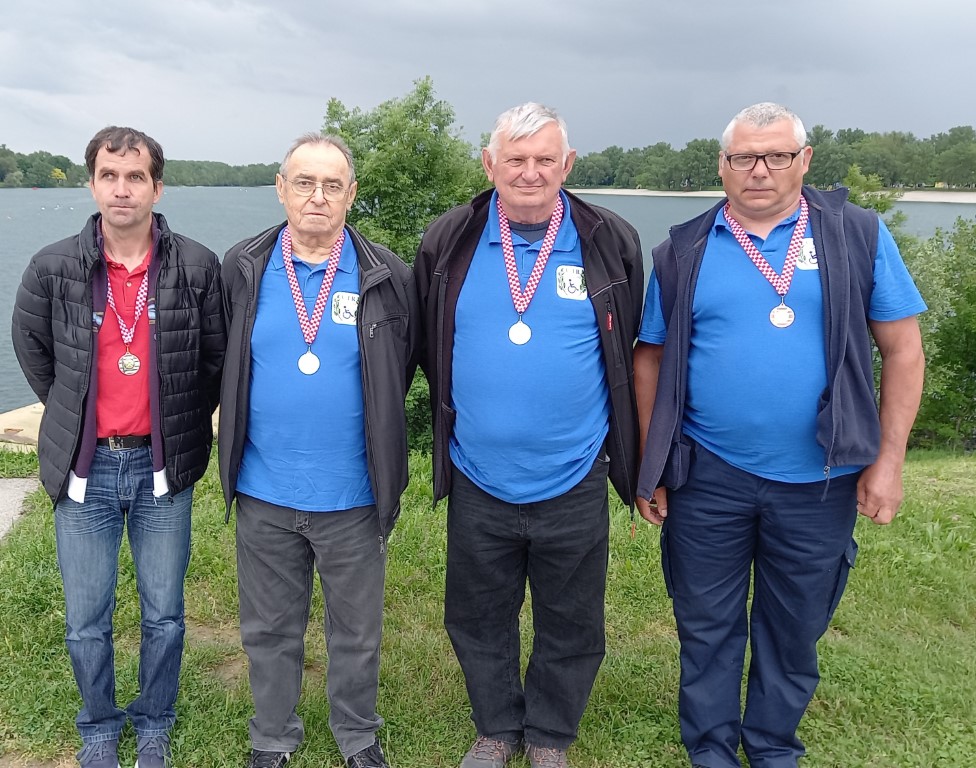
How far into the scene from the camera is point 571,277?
280 centimetres

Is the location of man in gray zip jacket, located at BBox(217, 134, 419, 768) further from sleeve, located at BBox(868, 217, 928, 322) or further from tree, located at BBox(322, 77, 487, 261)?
tree, located at BBox(322, 77, 487, 261)

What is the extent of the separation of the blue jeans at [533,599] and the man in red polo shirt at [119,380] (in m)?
1.08

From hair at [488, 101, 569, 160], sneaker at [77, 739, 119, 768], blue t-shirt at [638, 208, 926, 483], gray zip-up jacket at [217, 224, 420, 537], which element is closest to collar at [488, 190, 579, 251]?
hair at [488, 101, 569, 160]

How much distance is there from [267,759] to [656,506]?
186 centimetres

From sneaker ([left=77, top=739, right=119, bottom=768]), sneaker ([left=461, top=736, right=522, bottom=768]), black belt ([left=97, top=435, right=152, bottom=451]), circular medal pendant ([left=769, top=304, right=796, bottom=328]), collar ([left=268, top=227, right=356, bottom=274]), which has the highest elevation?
collar ([left=268, top=227, right=356, bottom=274])

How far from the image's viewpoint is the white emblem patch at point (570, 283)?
110 inches

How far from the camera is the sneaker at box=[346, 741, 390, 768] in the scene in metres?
3.15

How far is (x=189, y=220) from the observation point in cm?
7794

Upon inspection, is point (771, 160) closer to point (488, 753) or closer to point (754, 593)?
point (754, 593)

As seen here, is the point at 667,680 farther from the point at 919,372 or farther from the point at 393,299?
the point at 393,299

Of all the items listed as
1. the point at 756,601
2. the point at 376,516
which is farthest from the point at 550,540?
the point at 756,601

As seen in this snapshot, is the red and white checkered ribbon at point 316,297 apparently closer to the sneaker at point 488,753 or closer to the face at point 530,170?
the face at point 530,170

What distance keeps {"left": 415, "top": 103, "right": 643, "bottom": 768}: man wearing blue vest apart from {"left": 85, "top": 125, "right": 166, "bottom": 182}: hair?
1.01 m

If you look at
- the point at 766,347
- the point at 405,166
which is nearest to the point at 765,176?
the point at 766,347
